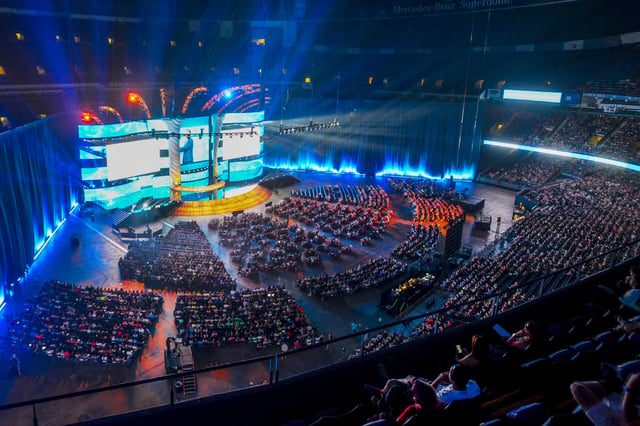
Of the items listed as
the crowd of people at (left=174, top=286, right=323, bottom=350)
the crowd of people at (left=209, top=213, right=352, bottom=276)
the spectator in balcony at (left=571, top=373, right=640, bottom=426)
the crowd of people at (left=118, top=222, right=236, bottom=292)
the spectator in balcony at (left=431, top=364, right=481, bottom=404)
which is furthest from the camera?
the crowd of people at (left=209, top=213, right=352, bottom=276)

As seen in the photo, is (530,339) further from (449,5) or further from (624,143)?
(449,5)

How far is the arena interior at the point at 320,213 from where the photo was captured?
5273 millimetres

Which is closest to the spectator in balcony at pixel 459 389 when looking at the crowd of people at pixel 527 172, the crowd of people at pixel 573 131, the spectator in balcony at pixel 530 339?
the spectator in balcony at pixel 530 339

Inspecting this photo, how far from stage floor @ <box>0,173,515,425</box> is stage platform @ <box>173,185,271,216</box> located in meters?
0.75

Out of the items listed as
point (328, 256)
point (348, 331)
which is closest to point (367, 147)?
point (328, 256)

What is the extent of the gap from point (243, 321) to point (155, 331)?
3.01 meters

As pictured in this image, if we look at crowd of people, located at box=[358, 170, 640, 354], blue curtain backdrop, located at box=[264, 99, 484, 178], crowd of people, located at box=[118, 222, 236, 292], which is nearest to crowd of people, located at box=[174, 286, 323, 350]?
crowd of people, located at box=[118, 222, 236, 292]

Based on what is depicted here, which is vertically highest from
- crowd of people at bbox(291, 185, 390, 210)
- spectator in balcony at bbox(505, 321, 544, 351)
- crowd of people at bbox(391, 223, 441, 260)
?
spectator in balcony at bbox(505, 321, 544, 351)

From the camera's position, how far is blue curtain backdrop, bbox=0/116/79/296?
18.7 m

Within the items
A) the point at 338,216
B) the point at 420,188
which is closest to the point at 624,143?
the point at 420,188

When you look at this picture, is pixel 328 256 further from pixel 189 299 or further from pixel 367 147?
pixel 367 147

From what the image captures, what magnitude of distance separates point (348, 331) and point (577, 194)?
2056cm

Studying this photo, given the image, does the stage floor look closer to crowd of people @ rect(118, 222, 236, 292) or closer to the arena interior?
the arena interior

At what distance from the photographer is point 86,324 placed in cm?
1447
